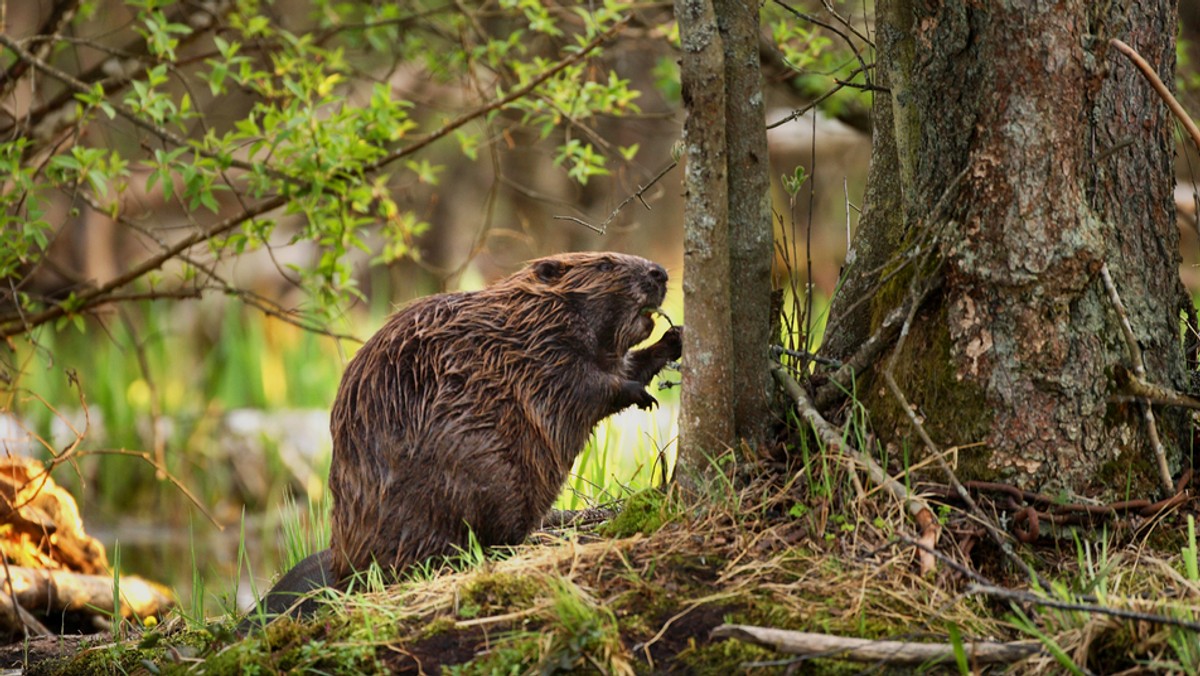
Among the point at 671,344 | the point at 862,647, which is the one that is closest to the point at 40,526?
the point at 671,344

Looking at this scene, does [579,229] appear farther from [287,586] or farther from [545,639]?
[545,639]

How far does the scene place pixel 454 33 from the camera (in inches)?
186

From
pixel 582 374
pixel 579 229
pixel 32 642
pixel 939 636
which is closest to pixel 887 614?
pixel 939 636

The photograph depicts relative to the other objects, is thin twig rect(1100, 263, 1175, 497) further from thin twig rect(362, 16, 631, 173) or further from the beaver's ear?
thin twig rect(362, 16, 631, 173)

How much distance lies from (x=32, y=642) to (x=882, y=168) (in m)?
2.41

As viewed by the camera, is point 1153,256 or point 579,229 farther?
point 579,229

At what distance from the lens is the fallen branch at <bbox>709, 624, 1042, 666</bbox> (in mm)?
1855

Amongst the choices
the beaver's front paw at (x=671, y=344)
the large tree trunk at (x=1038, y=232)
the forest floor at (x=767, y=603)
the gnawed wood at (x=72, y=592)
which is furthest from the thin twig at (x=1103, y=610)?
the gnawed wood at (x=72, y=592)

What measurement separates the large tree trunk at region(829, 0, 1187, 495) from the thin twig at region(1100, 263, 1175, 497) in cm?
2

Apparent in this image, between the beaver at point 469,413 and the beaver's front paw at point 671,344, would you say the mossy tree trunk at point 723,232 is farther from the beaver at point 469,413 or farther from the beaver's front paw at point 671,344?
the beaver's front paw at point 671,344

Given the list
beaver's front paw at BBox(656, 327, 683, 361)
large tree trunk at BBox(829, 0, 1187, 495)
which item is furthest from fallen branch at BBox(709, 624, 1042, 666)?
beaver's front paw at BBox(656, 327, 683, 361)

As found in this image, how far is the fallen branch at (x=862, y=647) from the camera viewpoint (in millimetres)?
1855

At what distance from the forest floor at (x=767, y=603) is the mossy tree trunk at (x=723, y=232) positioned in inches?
6.5

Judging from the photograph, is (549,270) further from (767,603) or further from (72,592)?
(72,592)
